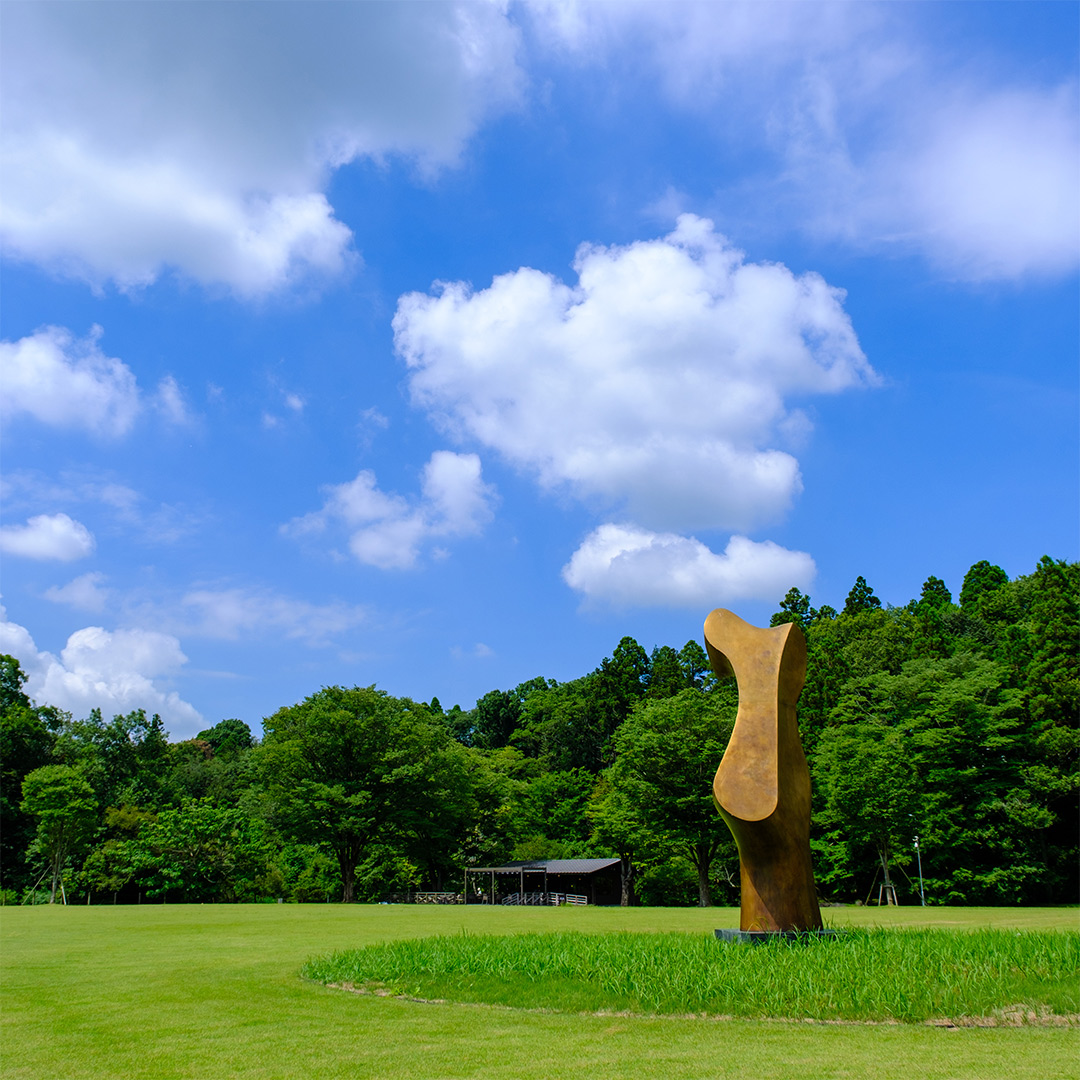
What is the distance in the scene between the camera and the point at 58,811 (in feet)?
129

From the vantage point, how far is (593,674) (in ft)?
244

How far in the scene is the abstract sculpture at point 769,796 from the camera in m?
11.7

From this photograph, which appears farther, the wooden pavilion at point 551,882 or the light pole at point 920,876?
the wooden pavilion at point 551,882

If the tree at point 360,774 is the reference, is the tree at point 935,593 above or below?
above

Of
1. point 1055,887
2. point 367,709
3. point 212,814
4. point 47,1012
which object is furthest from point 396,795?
point 47,1012

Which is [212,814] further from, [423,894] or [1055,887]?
[1055,887]

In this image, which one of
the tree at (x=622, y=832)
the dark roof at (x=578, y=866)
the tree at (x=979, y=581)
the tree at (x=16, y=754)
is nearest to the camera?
the tree at (x=622, y=832)

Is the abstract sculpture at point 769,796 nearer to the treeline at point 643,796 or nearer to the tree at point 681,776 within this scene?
the treeline at point 643,796

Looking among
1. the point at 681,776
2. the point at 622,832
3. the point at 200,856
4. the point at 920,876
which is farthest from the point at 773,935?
the point at 200,856

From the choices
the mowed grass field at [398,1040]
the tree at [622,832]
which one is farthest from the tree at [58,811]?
the mowed grass field at [398,1040]

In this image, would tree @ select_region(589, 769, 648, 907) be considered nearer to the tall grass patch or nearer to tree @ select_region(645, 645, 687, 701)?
tree @ select_region(645, 645, 687, 701)

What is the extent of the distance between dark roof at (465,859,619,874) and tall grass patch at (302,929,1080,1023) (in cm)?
2923

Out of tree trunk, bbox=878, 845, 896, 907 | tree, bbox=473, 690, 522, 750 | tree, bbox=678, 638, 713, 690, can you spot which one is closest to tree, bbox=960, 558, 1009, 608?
tree, bbox=678, 638, 713, 690

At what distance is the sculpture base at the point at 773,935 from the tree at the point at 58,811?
1452 inches
